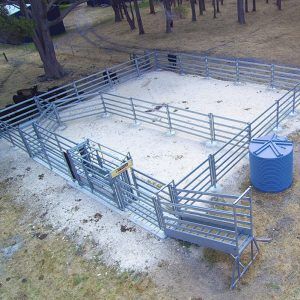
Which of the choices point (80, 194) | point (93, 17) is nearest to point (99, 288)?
point (80, 194)

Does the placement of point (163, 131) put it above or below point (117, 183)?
below

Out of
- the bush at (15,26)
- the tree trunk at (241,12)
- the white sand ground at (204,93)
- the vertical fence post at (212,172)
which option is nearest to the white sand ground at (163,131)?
the white sand ground at (204,93)

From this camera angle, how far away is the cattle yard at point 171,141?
26.7 ft

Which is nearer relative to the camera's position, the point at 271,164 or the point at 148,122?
the point at 271,164

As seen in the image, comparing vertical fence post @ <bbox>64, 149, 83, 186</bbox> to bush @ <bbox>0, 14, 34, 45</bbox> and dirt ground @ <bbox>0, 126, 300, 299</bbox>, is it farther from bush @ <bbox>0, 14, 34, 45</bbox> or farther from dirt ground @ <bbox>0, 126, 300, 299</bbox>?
bush @ <bbox>0, 14, 34, 45</bbox>

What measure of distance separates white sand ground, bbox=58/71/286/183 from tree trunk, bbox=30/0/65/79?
281 inches

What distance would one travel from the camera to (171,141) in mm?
12602

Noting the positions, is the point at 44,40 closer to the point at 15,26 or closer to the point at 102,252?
the point at 15,26

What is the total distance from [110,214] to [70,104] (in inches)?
328

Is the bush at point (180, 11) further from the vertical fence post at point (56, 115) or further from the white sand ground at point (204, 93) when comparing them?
the vertical fence post at point (56, 115)

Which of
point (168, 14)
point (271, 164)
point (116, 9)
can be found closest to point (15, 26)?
point (271, 164)

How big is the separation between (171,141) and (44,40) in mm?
13985

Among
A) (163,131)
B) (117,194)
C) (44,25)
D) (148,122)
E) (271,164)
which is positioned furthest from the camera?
(44,25)

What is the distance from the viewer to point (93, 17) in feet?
145
